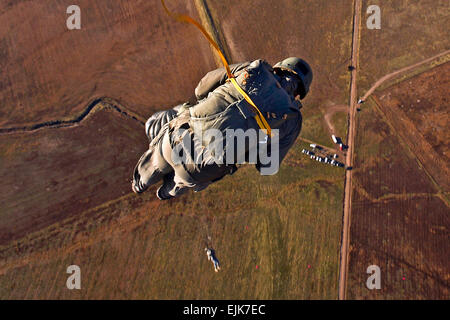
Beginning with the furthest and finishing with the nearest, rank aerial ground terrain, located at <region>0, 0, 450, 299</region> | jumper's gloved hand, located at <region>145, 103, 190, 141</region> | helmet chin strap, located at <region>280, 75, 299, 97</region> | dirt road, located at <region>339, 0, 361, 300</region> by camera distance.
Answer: dirt road, located at <region>339, 0, 361, 300</region>
aerial ground terrain, located at <region>0, 0, 450, 299</region>
jumper's gloved hand, located at <region>145, 103, 190, 141</region>
helmet chin strap, located at <region>280, 75, 299, 97</region>

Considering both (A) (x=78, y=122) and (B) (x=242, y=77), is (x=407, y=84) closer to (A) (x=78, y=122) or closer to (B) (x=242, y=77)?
(B) (x=242, y=77)

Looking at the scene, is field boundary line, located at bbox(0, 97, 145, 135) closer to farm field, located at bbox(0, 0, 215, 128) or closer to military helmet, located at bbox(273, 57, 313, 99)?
farm field, located at bbox(0, 0, 215, 128)

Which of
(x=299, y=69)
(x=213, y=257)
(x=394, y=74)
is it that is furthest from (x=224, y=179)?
(x=394, y=74)

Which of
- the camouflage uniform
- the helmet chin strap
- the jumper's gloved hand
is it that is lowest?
the camouflage uniform

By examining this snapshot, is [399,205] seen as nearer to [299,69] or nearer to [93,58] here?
[299,69]

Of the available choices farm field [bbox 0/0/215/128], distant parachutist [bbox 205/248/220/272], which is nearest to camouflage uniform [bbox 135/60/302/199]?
distant parachutist [bbox 205/248/220/272]

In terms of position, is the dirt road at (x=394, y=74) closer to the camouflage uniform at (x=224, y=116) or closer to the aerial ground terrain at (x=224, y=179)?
the aerial ground terrain at (x=224, y=179)

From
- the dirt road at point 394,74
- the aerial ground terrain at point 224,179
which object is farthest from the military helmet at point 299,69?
the dirt road at point 394,74

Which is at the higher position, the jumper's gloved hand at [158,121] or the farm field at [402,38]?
the farm field at [402,38]

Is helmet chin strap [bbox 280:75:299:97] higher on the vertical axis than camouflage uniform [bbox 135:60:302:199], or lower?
higher
